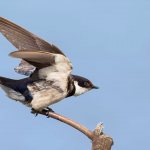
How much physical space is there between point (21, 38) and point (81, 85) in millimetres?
1154

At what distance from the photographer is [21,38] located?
243 inches

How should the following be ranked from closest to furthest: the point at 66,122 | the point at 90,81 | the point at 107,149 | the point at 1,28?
the point at 107,149
the point at 66,122
the point at 1,28
the point at 90,81

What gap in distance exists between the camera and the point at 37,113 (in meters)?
6.42

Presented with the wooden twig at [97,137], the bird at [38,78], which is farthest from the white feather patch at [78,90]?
the wooden twig at [97,137]

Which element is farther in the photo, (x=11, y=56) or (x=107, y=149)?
(x=11, y=56)

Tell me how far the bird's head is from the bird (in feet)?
0.53

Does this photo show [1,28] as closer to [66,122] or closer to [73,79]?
[73,79]

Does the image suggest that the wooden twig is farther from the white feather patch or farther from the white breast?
the white feather patch

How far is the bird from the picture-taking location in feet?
19.8

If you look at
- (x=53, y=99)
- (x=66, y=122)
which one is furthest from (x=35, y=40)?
(x=66, y=122)

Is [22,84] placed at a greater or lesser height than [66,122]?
greater

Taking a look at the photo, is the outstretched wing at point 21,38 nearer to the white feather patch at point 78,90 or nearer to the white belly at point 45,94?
the white belly at point 45,94

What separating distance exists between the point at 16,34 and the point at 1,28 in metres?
0.20

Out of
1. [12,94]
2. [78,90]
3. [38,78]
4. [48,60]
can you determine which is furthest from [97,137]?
[78,90]
